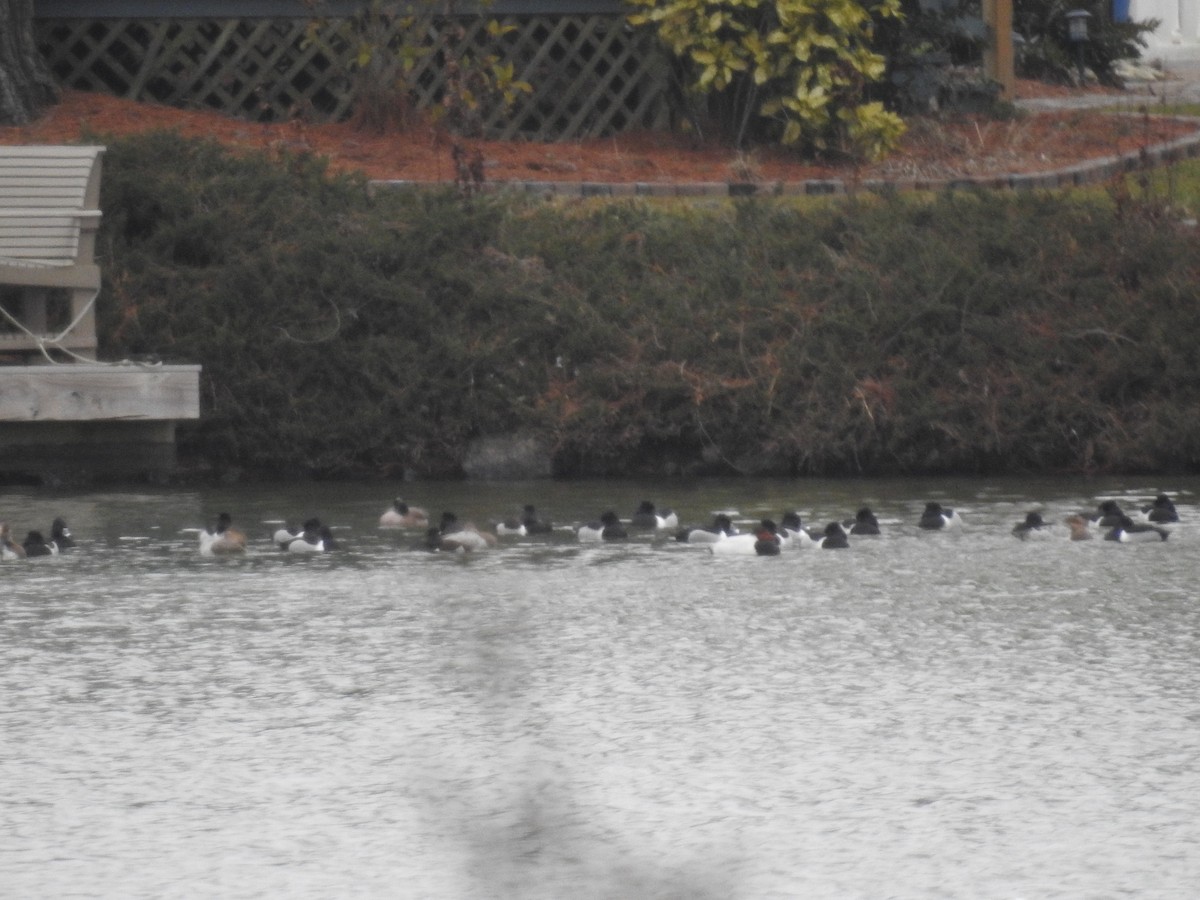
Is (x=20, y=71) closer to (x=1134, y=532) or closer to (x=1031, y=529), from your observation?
(x=1031, y=529)

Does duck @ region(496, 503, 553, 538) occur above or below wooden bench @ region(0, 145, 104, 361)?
below

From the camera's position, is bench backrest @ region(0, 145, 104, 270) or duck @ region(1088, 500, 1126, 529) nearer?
duck @ region(1088, 500, 1126, 529)

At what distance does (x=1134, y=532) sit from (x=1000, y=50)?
14.1 meters

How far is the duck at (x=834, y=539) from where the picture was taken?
1147cm

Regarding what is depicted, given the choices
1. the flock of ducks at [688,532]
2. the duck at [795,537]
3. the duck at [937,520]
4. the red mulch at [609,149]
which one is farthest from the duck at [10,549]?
the red mulch at [609,149]

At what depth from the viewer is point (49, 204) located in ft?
49.9

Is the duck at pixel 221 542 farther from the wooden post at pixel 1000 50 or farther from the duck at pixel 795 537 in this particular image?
the wooden post at pixel 1000 50

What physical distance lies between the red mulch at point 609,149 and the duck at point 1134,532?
829 centimetres

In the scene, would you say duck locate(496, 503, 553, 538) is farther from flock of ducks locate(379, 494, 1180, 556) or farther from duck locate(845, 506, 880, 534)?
duck locate(845, 506, 880, 534)

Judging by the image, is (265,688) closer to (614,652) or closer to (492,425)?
(614,652)

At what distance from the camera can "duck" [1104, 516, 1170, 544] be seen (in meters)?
11.5

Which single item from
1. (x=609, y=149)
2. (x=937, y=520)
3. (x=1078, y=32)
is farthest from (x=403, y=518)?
(x=1078, y=32)

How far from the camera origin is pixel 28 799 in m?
6.49

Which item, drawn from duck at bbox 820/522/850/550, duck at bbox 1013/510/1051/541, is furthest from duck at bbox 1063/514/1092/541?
duck at bbox 820/522/850/550
